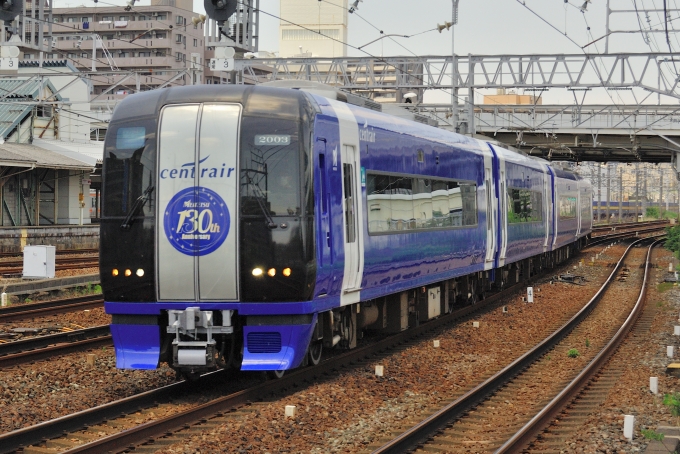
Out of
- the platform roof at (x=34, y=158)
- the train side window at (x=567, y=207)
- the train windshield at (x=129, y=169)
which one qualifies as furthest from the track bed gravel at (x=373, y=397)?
the platform roof at (x=34, y=158)

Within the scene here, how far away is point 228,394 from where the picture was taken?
10.5 metres

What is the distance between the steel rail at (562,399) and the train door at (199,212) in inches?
123

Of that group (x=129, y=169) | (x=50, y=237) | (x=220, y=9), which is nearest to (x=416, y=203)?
(x=220, y=9)

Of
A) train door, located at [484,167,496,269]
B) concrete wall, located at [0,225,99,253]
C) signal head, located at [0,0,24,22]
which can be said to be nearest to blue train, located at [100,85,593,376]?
signal head, located at [0,0,24,22]

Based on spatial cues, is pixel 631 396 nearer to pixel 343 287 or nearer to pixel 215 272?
pixel 343 287

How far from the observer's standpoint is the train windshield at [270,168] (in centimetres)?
1015

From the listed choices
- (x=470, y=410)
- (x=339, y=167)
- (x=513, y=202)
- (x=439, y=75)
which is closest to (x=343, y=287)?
(x=339, y=167)

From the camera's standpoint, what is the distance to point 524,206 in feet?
83.1

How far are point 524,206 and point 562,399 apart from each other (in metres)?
14.8

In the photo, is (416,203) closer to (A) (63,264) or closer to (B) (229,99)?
(B) (229,99)

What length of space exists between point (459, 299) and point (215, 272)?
11.8 meters

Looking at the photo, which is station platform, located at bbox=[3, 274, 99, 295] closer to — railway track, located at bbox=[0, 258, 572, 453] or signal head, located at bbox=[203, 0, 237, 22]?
signal head, located at bbox=[203, 0, 237, 22]

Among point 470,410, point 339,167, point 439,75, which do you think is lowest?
point 470,410

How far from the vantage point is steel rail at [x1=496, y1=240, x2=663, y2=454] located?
875cm
